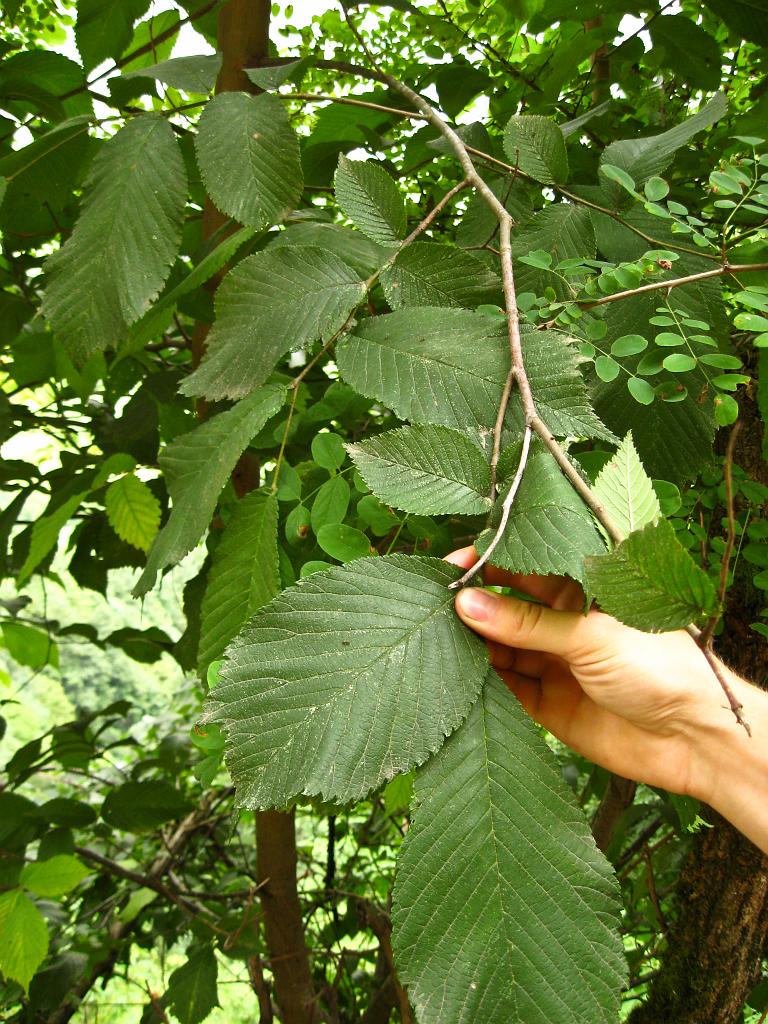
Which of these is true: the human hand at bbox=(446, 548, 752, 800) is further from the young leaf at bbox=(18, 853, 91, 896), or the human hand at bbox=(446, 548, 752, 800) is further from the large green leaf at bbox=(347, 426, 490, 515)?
the young leaf at bbox=(18, 853, 91, 896)

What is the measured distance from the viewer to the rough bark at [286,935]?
4.06ft

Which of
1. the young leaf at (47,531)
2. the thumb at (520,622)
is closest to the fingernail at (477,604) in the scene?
the thumb at (520,622)

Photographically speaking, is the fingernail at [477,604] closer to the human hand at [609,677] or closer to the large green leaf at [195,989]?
the human hand at [609,677]

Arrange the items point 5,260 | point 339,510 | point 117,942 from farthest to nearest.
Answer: point 117,942 → point 5,260 → point 339,510

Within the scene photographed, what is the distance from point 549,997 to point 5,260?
59.5 inches

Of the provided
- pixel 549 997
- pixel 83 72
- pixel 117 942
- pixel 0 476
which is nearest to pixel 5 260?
pixel 0 476

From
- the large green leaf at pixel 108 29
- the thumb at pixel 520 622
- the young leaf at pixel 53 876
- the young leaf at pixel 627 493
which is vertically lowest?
the young leaf at pixel 53 876

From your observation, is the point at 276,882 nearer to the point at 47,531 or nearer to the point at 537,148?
the point at 47,531

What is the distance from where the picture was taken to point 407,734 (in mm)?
413

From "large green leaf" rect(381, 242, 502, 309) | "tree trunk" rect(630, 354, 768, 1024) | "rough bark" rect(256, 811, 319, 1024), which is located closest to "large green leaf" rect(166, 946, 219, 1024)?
"rough bark" rect(256, 811, 319, 1024)

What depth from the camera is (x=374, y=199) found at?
2.20 feet

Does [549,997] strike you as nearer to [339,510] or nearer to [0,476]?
[339,510]

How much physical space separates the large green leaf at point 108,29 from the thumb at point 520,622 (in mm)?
880

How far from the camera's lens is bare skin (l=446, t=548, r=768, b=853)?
508 mm
